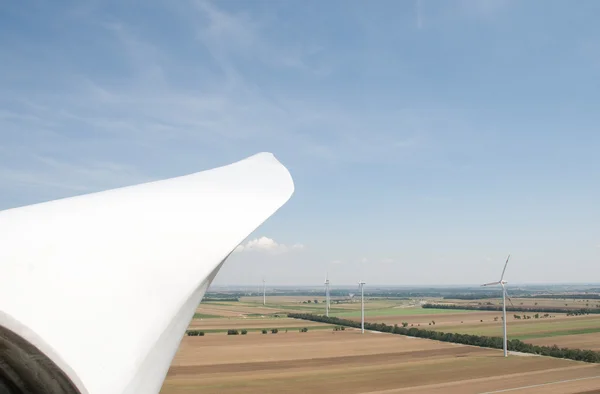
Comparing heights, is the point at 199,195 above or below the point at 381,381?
above

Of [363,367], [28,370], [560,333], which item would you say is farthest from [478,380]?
[560,333]

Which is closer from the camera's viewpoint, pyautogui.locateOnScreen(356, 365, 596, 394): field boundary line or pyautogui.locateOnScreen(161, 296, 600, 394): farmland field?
pyautogui.locateOnScreen(356, 365, 596, 394): field boundary line

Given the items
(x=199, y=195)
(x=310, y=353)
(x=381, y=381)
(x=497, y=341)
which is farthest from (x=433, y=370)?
(x=199, y=195)

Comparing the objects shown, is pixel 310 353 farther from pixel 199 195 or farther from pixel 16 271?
pixel 16 271

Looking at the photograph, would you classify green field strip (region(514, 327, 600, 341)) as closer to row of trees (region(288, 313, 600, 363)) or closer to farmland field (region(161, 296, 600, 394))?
farmland field (region(161, 296, 600, 394))

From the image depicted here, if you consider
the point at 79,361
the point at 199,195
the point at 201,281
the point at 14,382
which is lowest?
the point at 14,382

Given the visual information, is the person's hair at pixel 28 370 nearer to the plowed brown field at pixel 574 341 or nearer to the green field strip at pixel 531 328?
the plowed brown field at pixel 574 341

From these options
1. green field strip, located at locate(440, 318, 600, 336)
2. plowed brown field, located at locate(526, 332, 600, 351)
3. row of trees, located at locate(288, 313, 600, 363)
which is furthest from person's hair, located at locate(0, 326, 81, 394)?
green field strip, located at locate(440, 318, 600, 336)

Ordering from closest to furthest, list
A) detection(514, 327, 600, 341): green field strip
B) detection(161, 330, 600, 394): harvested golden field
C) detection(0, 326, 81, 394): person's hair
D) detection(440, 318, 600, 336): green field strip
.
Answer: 1. detection(0, 326, 81, 394): person's hair
2. detection(161, 330, 600, 394): harvested golden field
3. detection(514, 327, 600, 341): green field strip
4. detection(440, 318, 600, 336): green field strip

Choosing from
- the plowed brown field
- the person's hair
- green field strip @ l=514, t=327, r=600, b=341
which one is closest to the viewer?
the person's hair
